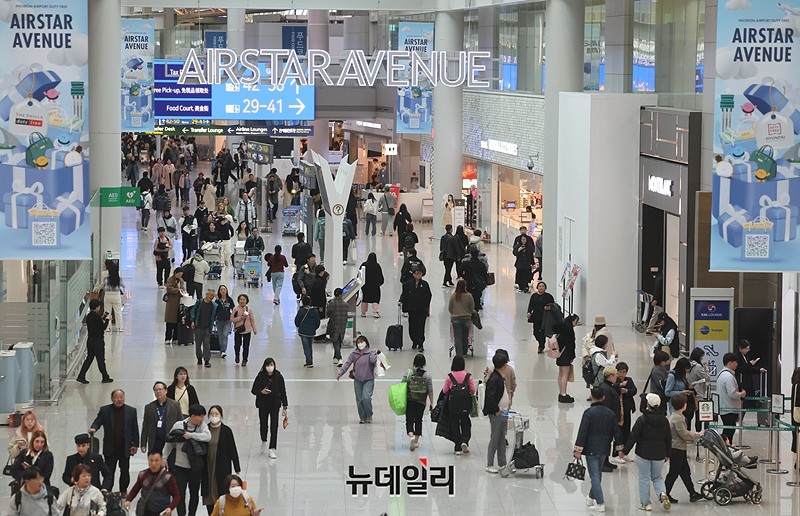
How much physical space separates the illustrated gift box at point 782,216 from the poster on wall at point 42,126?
8.05 metres

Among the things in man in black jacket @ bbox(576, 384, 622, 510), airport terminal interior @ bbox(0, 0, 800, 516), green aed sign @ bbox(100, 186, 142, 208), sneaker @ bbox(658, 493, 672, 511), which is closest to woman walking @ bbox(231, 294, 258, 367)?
airport terminal interior @ bbox(0, 0, 800, 516)

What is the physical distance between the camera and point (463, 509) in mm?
13680

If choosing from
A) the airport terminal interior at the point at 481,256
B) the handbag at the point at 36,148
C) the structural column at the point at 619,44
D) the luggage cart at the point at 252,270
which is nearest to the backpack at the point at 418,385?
the airport terminal interior at the point at 481,256

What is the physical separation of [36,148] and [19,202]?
26.5 inches

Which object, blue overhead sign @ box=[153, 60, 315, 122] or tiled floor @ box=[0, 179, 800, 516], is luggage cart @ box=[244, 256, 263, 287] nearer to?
tiled floor @ box=[0, 179, 800, 516]

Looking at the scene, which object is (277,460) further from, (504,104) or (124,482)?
(504,104)

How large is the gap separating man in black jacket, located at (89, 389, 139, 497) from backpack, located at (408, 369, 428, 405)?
11.4 ft

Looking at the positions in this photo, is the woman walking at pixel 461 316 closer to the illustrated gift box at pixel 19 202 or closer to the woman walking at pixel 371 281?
the woman walking at pixel 371 281

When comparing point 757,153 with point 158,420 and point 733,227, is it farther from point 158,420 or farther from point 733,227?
point 158,420

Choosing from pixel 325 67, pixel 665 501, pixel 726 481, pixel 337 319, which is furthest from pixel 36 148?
pixel 325 67

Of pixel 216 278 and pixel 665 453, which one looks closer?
pixel 665 453

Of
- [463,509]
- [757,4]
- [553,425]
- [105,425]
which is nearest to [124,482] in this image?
[105,425]

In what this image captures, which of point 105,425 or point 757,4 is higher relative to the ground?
point 757,4

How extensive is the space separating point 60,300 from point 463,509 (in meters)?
7.77
